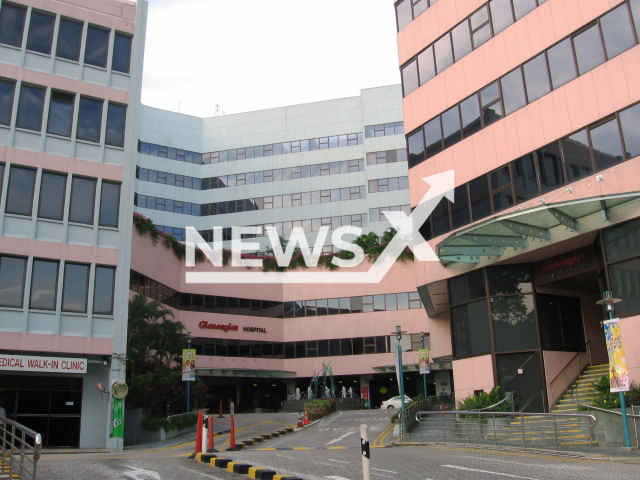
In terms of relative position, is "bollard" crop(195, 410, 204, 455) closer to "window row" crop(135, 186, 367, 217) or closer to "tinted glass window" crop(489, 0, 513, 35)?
"tinted glass window" crop(489, 0, 513, 35)

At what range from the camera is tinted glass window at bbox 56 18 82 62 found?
84.5ft

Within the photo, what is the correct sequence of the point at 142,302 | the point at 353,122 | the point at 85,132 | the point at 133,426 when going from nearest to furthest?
the point at 85,132, the point at 133,426, the point at 142,302, the point at 353,122

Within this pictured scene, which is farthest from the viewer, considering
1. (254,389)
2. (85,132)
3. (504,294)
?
(254,389)

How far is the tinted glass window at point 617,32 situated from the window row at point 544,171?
2052 mm

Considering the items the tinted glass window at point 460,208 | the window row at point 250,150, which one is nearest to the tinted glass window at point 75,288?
the tinted glass window at point 460,208

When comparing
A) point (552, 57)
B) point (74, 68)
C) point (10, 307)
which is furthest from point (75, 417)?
point (552, 57)

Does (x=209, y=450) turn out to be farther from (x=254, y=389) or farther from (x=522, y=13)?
(x=254, y=389)

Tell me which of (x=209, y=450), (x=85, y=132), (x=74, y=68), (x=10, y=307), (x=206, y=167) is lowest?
(x=209, y=450)

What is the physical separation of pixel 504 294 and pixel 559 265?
2274 mm

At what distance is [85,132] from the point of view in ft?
84.1

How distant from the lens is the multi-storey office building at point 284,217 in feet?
155

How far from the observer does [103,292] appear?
24594mm

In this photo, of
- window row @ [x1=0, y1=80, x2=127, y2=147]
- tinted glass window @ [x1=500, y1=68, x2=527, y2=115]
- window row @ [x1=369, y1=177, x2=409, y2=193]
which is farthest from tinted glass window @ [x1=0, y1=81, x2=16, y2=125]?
window row @ [x1=369, y1=177, x2=409, y2=193]

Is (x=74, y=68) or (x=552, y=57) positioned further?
(x=74, y=68)
